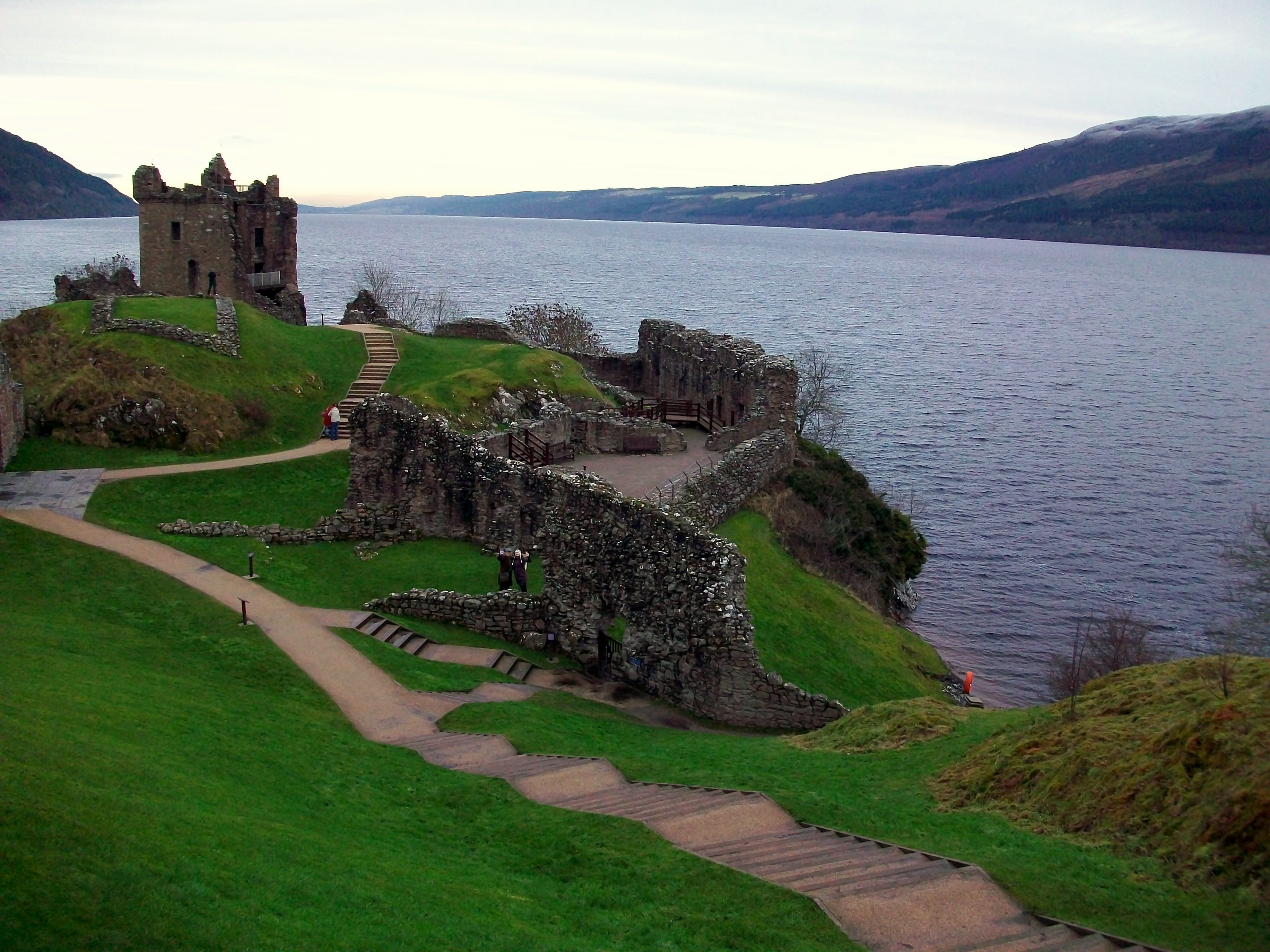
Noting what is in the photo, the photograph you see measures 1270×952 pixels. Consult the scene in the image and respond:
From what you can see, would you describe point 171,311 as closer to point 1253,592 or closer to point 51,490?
point 51,490

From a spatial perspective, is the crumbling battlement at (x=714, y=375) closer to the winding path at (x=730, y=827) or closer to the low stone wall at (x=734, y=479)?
the low stone wall at (x=734, y=479)

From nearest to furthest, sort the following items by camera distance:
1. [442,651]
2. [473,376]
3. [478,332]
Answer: [442,651] → [473,376] → [478,332]

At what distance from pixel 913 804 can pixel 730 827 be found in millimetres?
3098

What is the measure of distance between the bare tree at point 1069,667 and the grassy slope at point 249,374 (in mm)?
29768

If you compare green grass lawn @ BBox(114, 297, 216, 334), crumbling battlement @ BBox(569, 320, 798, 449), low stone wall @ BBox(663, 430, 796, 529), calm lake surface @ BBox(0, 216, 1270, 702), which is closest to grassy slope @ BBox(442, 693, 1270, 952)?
low stone wall @ BBox(663, 430, 796, 529)

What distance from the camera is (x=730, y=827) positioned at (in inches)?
637

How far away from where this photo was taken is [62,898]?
1095 cm

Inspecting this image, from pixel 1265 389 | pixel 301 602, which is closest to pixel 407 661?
pixel 301 602

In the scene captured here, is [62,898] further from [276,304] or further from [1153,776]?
[276,304]

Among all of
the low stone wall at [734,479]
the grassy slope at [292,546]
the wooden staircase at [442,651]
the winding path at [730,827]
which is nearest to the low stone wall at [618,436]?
the low stone wall at [734,479]

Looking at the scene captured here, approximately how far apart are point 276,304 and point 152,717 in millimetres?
48062

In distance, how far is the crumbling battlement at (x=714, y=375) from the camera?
154 feet

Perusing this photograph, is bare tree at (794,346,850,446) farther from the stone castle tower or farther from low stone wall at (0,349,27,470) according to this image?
low stone wall at (0,349,27,470)

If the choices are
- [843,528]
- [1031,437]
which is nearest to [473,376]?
[843,528]
